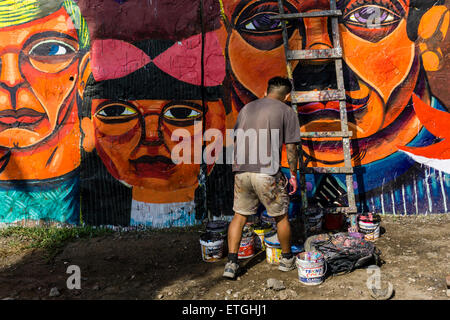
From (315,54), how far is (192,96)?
160 cm

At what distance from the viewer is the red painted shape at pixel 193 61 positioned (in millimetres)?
4562

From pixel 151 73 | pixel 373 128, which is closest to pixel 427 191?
pixel 373 128

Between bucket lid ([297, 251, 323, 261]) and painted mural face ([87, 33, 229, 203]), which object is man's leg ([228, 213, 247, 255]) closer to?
bucket lid ([297, 251, 323, 261])

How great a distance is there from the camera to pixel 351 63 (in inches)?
178

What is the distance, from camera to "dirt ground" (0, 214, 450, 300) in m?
3.04

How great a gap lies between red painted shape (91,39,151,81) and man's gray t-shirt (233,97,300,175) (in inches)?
76.5

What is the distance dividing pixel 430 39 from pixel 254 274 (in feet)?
11.9

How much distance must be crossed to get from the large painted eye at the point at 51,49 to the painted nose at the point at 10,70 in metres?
0.27

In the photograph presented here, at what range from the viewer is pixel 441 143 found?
4559mm

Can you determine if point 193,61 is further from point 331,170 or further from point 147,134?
point 331,170

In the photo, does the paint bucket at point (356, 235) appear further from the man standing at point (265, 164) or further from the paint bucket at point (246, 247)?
the paint bucket at point (246, 247)

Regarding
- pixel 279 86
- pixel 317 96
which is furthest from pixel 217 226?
pixel 317 96

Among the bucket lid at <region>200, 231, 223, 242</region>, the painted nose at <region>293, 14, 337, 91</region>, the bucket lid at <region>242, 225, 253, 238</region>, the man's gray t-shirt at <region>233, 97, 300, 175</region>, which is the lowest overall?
the bucket lid at <region>200, 231, 223, 242</region>

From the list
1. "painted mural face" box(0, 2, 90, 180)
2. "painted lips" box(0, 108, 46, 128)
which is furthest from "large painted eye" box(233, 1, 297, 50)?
"painted lips" box(0, 108, 46, 128)
